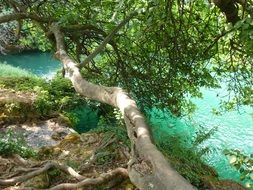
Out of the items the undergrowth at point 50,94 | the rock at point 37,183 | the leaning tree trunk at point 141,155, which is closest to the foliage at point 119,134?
the rock at point 37,183

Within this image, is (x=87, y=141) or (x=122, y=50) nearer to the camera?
(x=87, y=141)

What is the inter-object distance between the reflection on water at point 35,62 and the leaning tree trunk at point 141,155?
23330 millimetres

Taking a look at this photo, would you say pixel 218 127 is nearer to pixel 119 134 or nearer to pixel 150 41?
pixel 150 41

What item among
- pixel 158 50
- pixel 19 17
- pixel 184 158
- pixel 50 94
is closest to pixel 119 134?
pixel 184 158

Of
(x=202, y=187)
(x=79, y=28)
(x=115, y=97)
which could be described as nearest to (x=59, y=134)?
(x=79, y=28)

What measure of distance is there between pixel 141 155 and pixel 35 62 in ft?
93.7

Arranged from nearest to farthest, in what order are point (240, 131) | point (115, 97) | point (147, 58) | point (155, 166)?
point (155, 166)
point (115, 97)
point (147, 58)
point (240, 131)

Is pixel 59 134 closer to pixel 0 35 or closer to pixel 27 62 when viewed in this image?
pixel 0 35

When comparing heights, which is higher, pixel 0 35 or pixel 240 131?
pixel 0 35

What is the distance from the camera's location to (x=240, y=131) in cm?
1711

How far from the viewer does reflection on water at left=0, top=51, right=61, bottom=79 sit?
27839 mm

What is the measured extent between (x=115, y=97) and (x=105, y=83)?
17.0 ft

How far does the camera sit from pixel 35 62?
101 feet

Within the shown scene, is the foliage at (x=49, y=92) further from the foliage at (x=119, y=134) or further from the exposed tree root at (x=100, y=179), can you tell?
the exposed tree root at (x=100, y=179)
